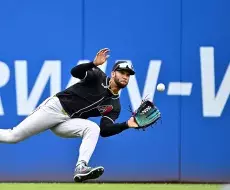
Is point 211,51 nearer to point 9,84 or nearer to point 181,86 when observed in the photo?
point 181,86

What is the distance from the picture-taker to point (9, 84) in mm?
10945

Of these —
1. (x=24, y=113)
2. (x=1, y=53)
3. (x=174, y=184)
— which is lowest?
(x=174, y=184)

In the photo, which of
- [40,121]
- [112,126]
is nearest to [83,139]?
[112,126]

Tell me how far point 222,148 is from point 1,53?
3221 mm

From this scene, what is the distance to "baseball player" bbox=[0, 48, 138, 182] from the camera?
8.20 m

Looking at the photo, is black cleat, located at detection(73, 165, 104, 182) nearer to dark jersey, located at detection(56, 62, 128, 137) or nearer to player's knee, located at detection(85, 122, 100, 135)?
player's knee, located at detection(85, 122, 100, 135)

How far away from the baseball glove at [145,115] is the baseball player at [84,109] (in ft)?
0.19

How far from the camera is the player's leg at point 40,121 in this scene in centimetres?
832

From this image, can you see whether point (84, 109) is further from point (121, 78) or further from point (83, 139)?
point (121, 78)

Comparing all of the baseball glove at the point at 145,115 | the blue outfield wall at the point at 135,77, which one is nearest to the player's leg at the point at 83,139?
the baseball glove at the point at 145,115

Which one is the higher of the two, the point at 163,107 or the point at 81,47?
the point at 81,47

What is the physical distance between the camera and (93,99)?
8.29 metres

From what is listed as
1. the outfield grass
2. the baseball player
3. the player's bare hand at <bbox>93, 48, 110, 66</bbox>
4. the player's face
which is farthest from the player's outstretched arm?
the outfield grass

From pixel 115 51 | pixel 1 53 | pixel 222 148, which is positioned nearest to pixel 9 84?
pixel 1 53
